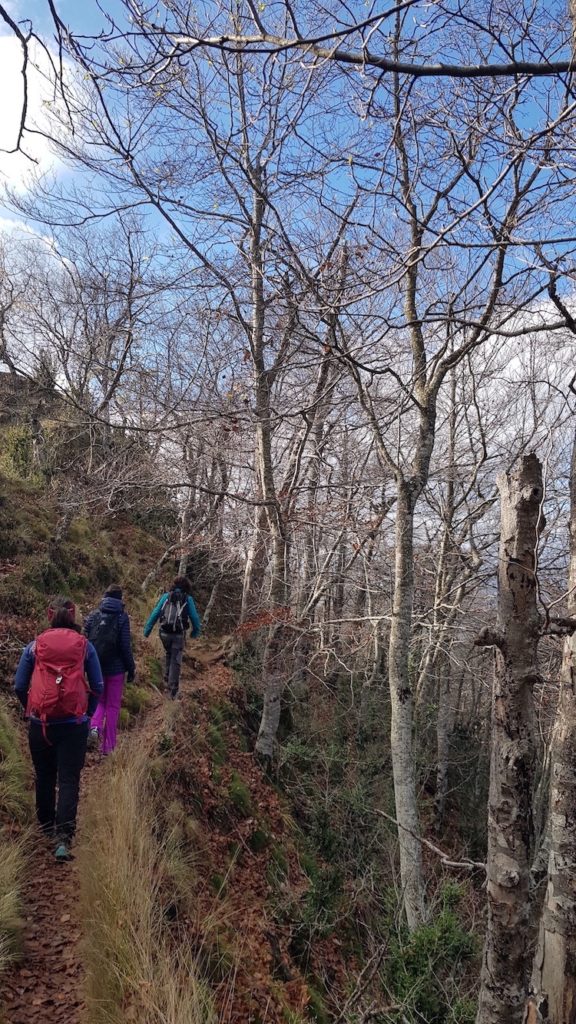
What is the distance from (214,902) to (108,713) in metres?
2.38

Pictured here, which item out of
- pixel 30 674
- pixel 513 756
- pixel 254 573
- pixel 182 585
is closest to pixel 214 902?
pixel 30 674

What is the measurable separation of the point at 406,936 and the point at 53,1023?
2.94 meters

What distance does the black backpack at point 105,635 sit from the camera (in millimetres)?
6051

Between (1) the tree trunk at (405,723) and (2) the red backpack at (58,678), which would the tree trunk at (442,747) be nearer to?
(1) the tree trunk at (405,723)

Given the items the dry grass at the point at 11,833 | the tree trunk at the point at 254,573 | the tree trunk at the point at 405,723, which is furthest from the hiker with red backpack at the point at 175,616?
the tree trunk at the point at 405,723

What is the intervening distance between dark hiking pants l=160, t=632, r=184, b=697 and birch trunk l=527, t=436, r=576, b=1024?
21.7ft

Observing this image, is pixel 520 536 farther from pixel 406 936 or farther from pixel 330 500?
pixel 330 500

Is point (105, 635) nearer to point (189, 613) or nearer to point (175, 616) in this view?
point (175, 616)

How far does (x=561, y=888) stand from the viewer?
191cm

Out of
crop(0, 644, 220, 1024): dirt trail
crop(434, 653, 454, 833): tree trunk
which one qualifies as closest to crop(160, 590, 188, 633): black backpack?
crop(0, 644, 220, 1024): dirt trail

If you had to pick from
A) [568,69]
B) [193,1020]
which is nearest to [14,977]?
[193,1020]

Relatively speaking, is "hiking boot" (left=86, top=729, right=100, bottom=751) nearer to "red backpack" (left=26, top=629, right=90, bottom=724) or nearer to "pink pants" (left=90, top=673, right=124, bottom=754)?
"pink pants" (left=90, top=673, right=124, bottom=754)

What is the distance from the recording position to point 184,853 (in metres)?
5.20

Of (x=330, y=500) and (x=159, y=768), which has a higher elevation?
A: (x=330, y=500)
